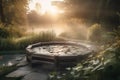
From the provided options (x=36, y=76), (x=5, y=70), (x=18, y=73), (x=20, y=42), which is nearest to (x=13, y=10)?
(x=20, y=42)

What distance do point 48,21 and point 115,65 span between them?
2464cm

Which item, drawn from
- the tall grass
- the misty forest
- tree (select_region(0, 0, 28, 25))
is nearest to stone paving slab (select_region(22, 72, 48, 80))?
the misty forest

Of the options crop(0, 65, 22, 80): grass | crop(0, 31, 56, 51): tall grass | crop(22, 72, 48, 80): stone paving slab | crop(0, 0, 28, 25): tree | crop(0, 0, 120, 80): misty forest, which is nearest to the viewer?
crop(0, 0, 120, 80): misty forest

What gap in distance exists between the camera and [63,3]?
63.4ft

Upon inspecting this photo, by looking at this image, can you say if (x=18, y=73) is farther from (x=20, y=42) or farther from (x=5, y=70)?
(x=20, y=42)

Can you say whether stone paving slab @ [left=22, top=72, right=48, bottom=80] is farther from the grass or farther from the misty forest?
the grass

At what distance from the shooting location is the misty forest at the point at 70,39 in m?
3.07

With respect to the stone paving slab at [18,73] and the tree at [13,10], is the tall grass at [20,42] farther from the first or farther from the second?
the tree at [13,10]

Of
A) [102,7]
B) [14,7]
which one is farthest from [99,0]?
[14,7]

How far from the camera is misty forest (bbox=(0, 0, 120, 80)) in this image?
307 centimetres

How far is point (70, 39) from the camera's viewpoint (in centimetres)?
1121

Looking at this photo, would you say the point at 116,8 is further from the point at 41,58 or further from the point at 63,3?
the point at 41,58

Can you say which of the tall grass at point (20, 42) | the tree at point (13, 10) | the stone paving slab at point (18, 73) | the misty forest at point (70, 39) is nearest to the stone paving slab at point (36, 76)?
the misty forest at point (70, 39)

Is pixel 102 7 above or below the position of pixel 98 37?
above
